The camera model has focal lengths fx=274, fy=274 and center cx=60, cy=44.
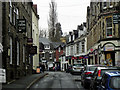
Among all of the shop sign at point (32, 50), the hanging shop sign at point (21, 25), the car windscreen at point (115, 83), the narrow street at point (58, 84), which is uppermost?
the hanging shop sign at point (21, 25)

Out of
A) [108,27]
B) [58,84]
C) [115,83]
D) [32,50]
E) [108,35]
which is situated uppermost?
[108,27]

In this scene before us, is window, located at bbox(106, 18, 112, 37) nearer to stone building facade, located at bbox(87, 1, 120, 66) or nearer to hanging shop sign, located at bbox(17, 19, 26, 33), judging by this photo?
stone building facade, located at bbox(87, 1, 120, 66)

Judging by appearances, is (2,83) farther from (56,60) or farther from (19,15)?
(56,60)

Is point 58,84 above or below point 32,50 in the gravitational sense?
below

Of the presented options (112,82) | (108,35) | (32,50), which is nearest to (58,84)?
(112,82)

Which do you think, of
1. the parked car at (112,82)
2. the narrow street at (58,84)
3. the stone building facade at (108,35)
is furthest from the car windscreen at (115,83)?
the stone building facade at (108,35)

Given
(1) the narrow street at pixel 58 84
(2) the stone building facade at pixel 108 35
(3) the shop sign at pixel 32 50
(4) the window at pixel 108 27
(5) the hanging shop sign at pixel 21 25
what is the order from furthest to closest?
(4) the window at pixel 108 27 → (2) the stone building facade at pixel 108 35 → (3) the shop sign at pixel 32 50 → (5) the hanging shop sign at pixel 21 25 → (1) the narrow street at pixel 58 84

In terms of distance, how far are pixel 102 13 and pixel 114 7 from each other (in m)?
1.82

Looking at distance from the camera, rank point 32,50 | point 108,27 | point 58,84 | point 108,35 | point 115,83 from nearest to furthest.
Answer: point 115,83, point 58,84, point 32,50, point 108,27, point 108,35

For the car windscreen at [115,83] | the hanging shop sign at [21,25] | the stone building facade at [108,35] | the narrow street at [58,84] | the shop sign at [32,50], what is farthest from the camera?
the stone building facade at [108,35]

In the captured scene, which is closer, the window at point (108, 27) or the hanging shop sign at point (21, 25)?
the hanging shop sign at point (21, 25)

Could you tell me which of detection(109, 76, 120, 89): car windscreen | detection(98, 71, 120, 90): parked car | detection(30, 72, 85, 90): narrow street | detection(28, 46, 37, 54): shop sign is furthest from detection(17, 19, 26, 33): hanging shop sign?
detection(109, 76, 120, 89): car windscreen

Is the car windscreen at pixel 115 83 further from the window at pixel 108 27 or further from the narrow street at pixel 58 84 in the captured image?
the window at pixel 108 27

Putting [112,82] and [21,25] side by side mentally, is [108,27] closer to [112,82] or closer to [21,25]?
[21,25]
